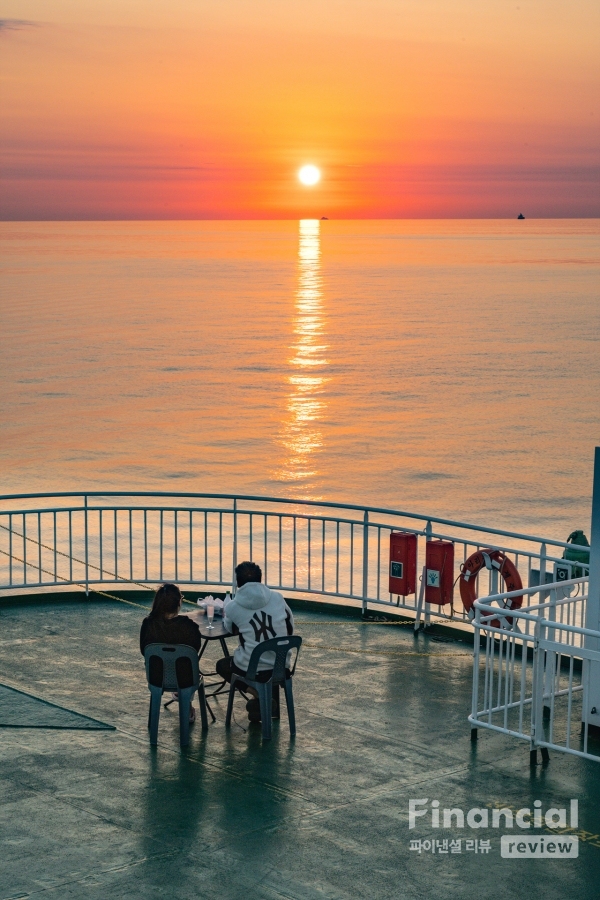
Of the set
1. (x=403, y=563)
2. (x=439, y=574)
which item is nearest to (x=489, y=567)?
(x=439, y=574)

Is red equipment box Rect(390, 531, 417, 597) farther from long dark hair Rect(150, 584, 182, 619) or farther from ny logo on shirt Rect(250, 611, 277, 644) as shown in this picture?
long dark hair Rect(150, 584, 182, 619)

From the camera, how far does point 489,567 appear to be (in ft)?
38.8

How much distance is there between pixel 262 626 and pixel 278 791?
1.34 metres

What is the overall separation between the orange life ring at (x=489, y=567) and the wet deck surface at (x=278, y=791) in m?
0.95

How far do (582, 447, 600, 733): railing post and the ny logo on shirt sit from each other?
2413mm

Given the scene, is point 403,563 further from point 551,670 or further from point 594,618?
point 594,618

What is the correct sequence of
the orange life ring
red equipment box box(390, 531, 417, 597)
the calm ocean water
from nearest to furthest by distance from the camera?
the orange life ring → red equipment box box(390, 531, 417, 597) → the calm ocean water

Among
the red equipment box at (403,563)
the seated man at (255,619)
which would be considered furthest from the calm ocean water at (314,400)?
the seated man at (255,619)

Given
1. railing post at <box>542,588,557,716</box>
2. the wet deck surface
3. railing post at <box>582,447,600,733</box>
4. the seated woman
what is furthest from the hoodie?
railing post at <box>582,447,600,733</box>

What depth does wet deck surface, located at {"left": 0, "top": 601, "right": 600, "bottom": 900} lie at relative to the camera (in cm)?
692

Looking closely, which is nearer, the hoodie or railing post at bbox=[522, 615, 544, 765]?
railing post at bbox=[522, 615, 544, 765]

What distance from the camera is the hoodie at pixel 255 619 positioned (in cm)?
898

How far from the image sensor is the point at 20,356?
249 feet

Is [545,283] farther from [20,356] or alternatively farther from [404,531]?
[404,531]
